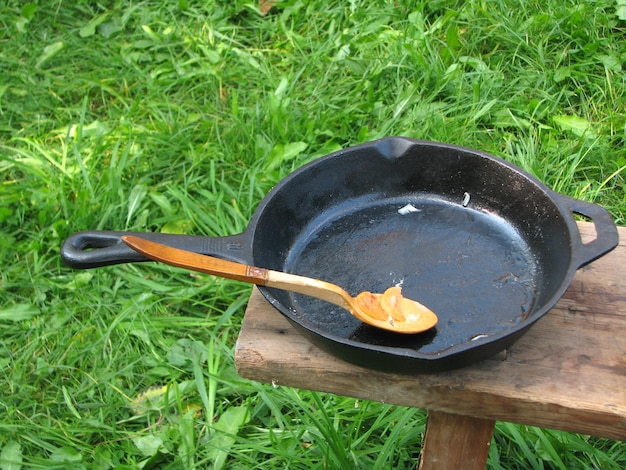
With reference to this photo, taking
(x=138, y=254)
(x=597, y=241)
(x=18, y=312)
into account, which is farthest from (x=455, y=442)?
(x=18, y=312)

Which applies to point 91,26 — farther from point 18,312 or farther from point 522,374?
point 522,374

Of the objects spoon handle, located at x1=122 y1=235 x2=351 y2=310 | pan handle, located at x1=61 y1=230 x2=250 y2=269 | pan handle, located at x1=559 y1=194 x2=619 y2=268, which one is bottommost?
pan handle, located at x1=61 y1=230 x2=250 y2=269

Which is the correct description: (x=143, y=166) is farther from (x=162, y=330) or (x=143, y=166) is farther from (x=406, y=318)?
(x=406, y=318)

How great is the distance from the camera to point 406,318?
119cm

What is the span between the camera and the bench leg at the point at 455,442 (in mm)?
1280

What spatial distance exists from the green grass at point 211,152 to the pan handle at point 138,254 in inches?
22.0

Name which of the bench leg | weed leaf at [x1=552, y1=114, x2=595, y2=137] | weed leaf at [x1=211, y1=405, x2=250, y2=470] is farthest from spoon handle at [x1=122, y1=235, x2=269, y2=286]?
weed leaf at [x1=552, y1=114, x2=595, y2=137]

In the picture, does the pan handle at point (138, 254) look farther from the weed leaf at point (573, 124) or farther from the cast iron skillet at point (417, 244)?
the weed leaf at point (573, 124)

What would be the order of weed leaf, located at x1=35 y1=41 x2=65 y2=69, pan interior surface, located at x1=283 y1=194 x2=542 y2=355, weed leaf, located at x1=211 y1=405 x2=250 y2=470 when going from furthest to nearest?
weed leaf, located at x1=35 y1=41 x2=65 y2=69, weed leaf, located at x1=211 y1=405 x2=250 y2=470, pan interior surface, located at x1=283 y1=194 x2=542 y2=355

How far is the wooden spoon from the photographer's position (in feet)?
3.59

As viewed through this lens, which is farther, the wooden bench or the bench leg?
the bench leg

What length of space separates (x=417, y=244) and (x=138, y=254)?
1.86ft

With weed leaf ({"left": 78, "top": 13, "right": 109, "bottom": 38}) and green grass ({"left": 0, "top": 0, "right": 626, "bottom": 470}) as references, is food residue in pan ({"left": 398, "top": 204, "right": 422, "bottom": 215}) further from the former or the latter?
weed leaf ({"left": 78, "top": 13, "right": 109, "bottom": 38})

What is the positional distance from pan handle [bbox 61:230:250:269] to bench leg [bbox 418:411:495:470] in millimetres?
494
